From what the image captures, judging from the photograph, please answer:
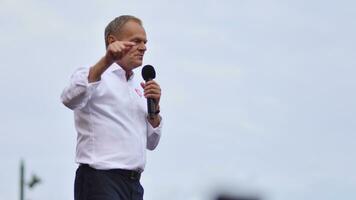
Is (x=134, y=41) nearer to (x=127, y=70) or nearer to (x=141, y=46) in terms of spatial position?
(x=141, y=46)

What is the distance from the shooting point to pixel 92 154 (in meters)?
7.12

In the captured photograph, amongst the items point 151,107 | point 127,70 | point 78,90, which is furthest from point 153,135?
point 78,90

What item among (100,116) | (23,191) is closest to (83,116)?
(100,116)

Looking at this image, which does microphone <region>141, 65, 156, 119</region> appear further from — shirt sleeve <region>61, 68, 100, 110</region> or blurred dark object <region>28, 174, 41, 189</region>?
blurred dark object <region>28, 174, 41, 189</region>

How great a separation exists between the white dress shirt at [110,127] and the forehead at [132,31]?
0.73 feet

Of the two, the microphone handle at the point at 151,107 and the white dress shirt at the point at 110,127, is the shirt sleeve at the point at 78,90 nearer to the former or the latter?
the white dress shirt at the point at 110,127

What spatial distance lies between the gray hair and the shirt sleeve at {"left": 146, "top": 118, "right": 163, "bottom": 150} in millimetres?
553

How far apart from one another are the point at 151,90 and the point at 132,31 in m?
0.42

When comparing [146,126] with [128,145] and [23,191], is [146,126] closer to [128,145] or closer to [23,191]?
[128,145]

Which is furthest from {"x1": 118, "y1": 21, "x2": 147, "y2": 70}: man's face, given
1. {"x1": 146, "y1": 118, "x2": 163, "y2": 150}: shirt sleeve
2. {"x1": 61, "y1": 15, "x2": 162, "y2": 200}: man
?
{"x1": 146, "y1": 118, "x2": 163, "y2": 150}: shirt sleeve

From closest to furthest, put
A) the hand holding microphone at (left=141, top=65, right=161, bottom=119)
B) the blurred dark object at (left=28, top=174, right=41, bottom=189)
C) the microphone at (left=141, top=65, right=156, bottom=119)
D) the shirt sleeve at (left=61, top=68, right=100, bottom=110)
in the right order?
the shirt sleeve at (left=61, top=68, right=100, bottom=110)
the hand holding microphone at (left=141, top=65, right=161, bottom=119)
the microphone at (left=141, top=65, right=156, bottom=119)
the blurred dark object at (left=28, top=174, right=41, bottom=189)

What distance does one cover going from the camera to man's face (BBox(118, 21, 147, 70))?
23.7 ft

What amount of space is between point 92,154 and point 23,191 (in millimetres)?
24602

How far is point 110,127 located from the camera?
23.5 feet
